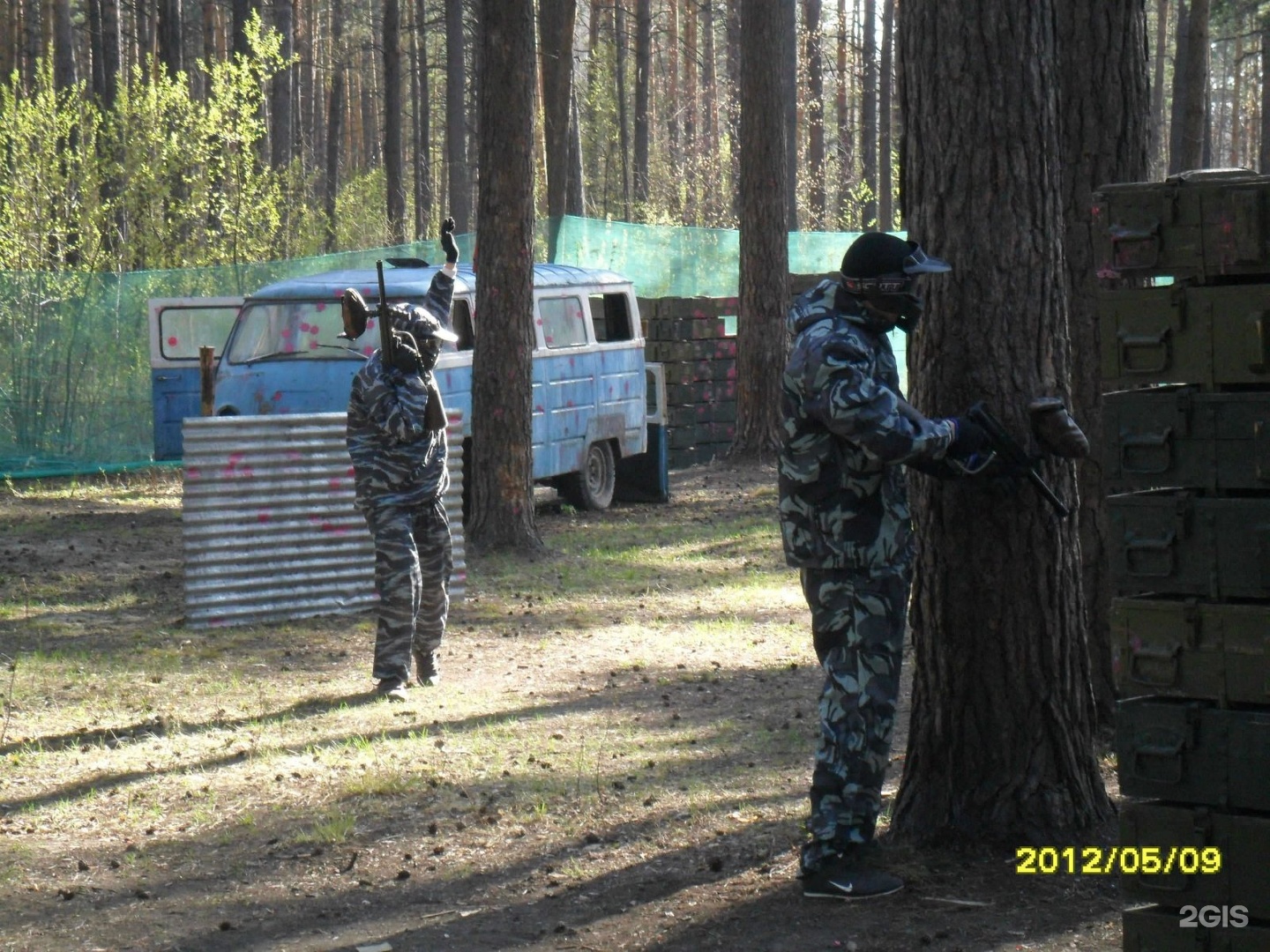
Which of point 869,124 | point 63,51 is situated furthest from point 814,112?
point 63,51

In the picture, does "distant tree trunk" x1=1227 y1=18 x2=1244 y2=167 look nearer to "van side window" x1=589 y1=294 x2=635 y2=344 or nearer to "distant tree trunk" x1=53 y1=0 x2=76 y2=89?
"distant tree trunk" x1=53 y1=0 x2=76 y2=89

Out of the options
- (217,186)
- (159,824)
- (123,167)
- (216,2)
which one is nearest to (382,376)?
(159,824)

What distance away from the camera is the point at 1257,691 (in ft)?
13.8

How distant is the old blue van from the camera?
12953 millimetres

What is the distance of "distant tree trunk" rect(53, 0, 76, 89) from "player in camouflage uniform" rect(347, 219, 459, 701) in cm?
1888

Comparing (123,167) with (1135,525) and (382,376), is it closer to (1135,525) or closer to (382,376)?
(382,376)

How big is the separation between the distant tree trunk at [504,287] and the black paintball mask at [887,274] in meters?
7.75

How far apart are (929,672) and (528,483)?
7.64m

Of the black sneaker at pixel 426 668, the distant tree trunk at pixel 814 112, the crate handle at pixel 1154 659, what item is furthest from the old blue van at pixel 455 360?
the distant tree trunk at pixel 814 112

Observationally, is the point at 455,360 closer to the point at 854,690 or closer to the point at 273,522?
the point at 273,522

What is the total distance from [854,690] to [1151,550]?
110cm

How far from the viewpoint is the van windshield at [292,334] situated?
12961 millimetres

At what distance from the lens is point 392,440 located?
26.8 ft

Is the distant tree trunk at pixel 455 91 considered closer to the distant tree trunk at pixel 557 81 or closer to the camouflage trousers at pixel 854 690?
the distant tree trunk at pixel 557 81
